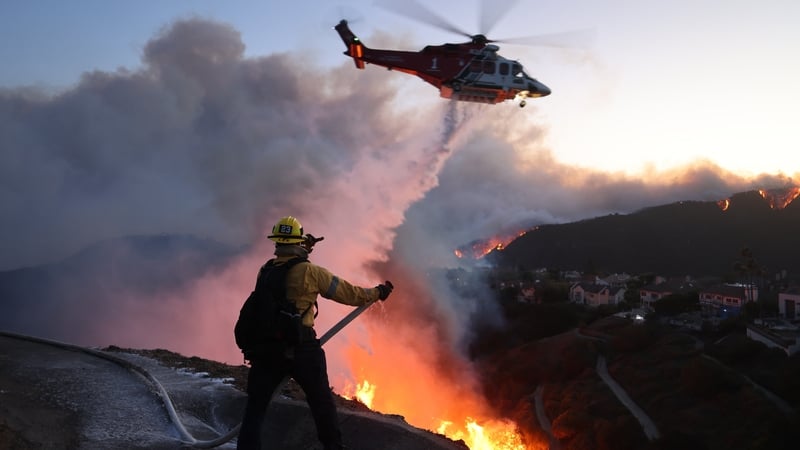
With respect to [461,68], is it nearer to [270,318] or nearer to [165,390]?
[165,390]

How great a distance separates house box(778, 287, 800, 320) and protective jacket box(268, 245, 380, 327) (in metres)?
56.2

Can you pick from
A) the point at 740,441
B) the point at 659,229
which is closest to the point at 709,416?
the point at 740,441

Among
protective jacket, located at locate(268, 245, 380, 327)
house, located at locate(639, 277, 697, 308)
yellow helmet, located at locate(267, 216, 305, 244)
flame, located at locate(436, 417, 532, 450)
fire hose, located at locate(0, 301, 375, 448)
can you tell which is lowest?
flame, located at locate(436, 417, 532, 450)

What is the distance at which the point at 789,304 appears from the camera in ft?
158

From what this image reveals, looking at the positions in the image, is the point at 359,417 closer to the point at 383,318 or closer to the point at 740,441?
the point at 740,441

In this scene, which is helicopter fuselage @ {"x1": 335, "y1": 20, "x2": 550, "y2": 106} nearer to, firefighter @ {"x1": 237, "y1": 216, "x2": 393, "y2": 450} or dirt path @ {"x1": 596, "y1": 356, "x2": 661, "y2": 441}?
firefighter @ {"x1": 237, "y1": 216, "x2": 393, "y2": 450}

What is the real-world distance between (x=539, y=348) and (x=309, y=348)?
46531 mm

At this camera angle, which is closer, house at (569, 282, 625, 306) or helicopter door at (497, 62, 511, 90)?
helicopter door at (497, 62, 511, 90)

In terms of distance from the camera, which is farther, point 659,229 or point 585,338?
point 659,229

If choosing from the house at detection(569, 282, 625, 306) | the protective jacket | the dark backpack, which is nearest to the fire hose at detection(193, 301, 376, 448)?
the protective jacket

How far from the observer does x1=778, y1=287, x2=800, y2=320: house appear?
46.8m

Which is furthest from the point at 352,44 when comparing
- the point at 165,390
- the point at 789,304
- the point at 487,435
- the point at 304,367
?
the point at 789,304

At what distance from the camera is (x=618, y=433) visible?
2856cm

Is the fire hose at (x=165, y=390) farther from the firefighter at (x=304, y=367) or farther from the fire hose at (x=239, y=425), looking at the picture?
the firefighter at (x=304, y=367)
